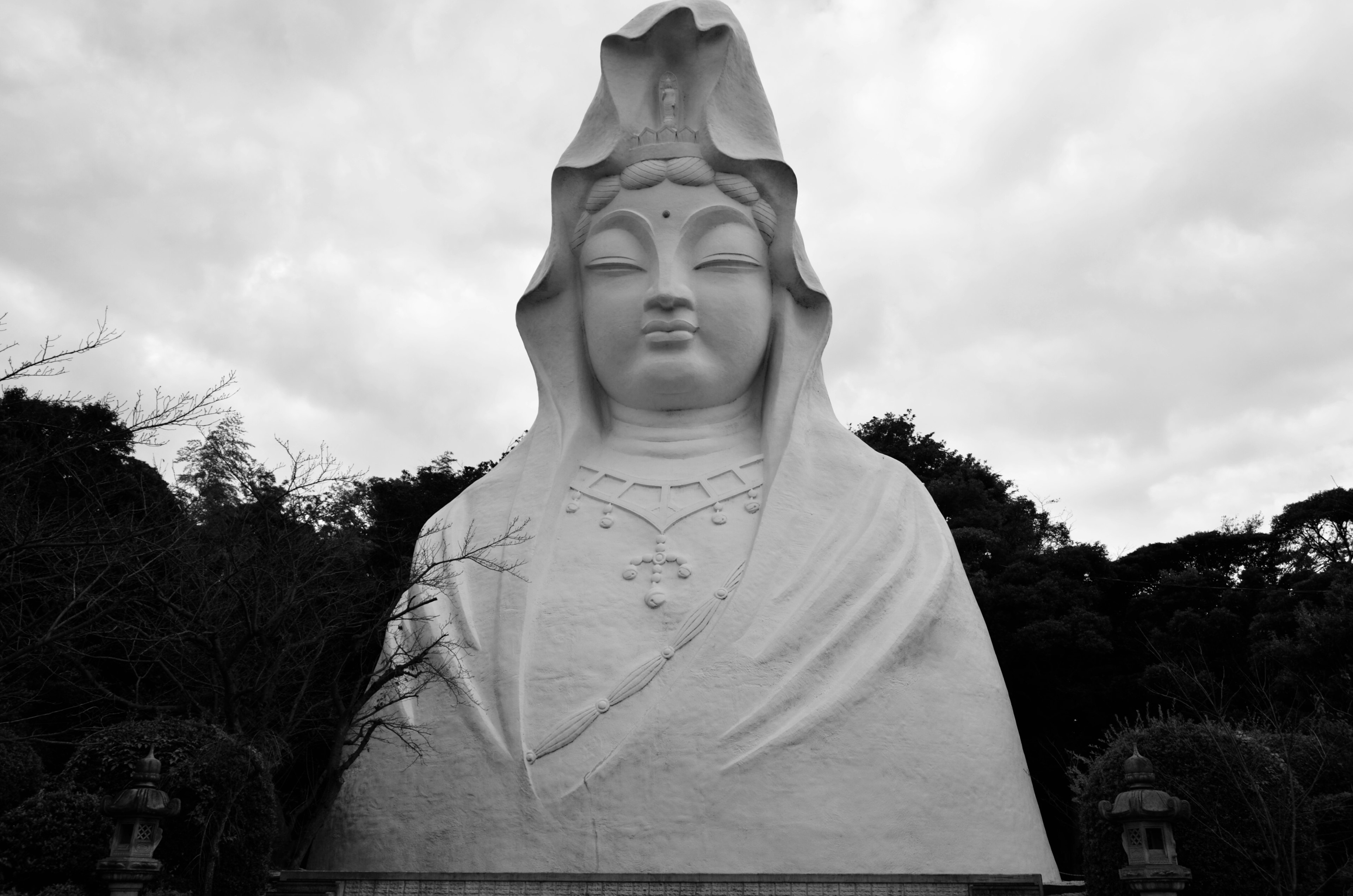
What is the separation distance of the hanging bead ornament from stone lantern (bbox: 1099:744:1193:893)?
381 centimetres

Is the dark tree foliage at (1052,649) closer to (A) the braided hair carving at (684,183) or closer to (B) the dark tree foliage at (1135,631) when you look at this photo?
(B) the dark tree foliage at (1135,631)

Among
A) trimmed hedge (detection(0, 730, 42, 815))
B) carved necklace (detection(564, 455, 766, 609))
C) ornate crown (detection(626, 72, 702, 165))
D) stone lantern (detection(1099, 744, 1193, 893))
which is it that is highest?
ornate crown (detection(626, 72, 702, 165))

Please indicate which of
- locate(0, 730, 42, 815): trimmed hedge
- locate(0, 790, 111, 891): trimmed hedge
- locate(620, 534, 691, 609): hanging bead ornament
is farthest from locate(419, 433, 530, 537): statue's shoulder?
locate(0, 790, 111, 891): trimmed hedge

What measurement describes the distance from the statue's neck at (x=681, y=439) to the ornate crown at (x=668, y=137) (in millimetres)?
2238

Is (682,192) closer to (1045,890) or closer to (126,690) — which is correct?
(1045,890)

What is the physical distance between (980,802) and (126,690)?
9646 millimetres

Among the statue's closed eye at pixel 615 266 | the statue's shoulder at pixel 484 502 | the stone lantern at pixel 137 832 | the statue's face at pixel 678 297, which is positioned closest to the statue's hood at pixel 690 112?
the statue's face at pixel 678 297

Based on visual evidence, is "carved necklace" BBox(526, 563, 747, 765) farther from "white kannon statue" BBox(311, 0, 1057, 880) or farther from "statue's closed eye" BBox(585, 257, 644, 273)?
"statue's closed eye" BBox(585, 257, 644, 273)

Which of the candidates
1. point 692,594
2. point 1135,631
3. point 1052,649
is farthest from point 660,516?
point 1135,631

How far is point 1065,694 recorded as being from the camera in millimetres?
17719

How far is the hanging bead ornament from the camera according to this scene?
9898 millimetres

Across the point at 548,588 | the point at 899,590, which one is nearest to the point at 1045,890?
the point at 899,590

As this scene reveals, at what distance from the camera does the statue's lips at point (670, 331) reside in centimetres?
1085

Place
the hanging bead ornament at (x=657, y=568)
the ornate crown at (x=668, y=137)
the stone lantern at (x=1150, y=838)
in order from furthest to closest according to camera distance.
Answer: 1. the ornate crown at (x=668, y=137)
2. the hanging bead ornament at (x=657, y=568)
3. the stone lantern at (x=1150, y=838)
